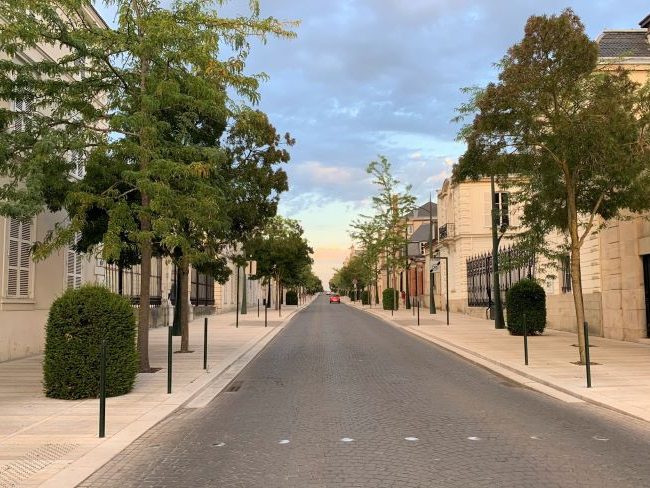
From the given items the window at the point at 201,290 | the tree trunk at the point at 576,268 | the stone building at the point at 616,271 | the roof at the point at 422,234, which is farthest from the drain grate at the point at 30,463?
the roof at the point at 422,234

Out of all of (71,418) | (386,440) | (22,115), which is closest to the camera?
(386,440)

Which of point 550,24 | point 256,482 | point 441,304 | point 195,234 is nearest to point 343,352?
point 195,234

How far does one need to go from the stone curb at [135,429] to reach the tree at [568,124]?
7.67 meters

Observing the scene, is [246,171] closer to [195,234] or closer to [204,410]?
[195,234]

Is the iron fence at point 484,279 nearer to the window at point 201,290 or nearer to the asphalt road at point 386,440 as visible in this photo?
the window at point 201,290

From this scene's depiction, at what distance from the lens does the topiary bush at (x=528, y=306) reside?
20.7 meters

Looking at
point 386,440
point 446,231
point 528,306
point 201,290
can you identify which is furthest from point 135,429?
point 446,231

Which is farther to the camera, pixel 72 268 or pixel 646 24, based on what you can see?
pixel 646 24

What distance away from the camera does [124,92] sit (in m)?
12.1

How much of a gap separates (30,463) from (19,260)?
1071 cm

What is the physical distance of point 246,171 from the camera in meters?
17.5

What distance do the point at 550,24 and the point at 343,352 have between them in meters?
9.50

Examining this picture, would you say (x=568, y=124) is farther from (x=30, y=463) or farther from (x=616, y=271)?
(x=30, y=463)

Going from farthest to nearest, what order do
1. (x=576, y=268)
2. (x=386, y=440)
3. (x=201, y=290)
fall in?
(x=201, y=290) < (x=576, y=268) < (x=386, y=440)
